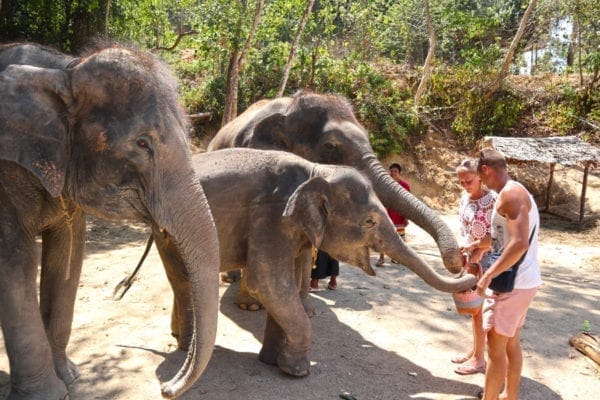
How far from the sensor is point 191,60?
19.0m

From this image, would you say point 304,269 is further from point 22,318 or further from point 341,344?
point 22,318

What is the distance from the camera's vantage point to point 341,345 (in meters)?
4.78

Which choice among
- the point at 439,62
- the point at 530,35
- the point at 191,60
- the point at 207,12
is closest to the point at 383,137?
the point at 439,62

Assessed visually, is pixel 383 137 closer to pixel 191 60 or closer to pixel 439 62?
pixel 439 62

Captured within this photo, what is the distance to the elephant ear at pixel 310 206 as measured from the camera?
3803 mm

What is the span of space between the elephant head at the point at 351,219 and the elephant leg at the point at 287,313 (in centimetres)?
40

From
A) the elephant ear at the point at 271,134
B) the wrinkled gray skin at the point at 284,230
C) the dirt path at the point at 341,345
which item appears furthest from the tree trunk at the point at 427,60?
the wrinkled gray skin at the point at 284,230

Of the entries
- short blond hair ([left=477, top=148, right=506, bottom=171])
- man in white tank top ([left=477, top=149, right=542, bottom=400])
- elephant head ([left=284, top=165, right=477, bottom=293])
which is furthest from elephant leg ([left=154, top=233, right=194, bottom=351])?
short blond hair ([left=477, top=148, right=506, bottom=171])

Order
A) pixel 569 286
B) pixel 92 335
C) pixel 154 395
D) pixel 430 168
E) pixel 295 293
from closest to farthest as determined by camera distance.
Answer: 1. pixel 154 395
2. pixel 295 293
3. pixel 92 335
4. pixel 569 286
5. pixel 430 168

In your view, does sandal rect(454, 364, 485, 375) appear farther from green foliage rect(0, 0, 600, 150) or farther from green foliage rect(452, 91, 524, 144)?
green foliage rect(452, 91, 524, 144)

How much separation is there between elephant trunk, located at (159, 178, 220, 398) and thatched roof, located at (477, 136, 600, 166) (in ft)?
36.1

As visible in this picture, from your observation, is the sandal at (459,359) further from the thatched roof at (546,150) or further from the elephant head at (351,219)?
the thatched roof at (546,150)

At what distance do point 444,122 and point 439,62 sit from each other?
2379 mm

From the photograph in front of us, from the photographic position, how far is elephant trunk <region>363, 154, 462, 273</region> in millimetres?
4102
